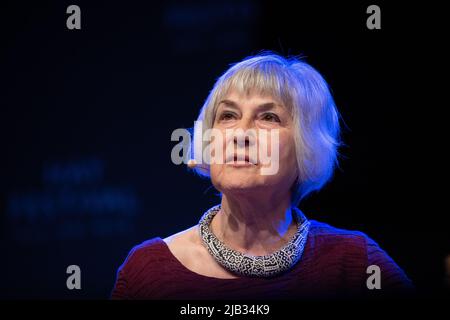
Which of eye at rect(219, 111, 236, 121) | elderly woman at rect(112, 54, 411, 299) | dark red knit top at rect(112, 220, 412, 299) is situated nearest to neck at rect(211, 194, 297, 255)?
→ elderly woman at rect(112, 54, 411, 299)

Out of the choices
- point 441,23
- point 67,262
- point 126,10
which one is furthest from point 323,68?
point 67,262

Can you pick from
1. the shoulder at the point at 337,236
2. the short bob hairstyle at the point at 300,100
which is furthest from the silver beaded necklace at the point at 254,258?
the short bob hairstyle at the point at 300,100

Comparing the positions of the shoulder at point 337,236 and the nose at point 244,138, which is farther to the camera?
the shoulder at point 337,236

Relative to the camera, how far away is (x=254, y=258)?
6.25 feet

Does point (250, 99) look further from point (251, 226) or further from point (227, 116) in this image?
point (251, 226)

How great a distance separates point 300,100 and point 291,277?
0.57 metres

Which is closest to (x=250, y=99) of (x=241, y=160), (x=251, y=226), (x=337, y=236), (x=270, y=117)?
(x=270, y=117)

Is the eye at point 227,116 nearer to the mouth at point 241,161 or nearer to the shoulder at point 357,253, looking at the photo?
the mouth at point 241,161

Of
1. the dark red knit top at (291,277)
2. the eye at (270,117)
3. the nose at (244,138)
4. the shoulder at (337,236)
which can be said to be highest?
the eye at (270,117)

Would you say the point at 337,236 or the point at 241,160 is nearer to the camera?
the point at 241,160

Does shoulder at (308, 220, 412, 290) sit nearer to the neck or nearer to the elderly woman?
the elderly woman

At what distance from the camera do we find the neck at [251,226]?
1967 mm

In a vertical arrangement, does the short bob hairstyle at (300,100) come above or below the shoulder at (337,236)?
above

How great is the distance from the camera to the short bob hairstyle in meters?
1.93
